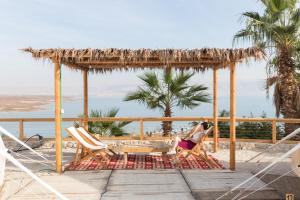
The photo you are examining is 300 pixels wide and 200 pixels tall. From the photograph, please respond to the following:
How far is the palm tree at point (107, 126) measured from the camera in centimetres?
1125

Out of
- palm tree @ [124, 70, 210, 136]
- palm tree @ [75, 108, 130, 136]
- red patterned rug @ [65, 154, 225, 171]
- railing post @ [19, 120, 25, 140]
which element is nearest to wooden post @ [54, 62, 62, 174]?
red patterned rug @ [65, 154, 225, 171]

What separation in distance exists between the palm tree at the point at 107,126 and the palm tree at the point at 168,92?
104 cm

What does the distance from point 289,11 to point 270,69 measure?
1.96m

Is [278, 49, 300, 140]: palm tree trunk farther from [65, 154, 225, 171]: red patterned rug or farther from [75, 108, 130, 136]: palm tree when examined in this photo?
[75, 108, 130, 136]: palm tree

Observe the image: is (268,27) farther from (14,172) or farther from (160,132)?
(14,172)

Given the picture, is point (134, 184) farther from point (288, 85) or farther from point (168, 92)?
point (288, 85)

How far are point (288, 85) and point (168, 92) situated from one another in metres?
Result: 3.81

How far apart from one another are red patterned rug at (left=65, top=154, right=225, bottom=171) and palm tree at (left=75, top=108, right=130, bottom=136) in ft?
7.79

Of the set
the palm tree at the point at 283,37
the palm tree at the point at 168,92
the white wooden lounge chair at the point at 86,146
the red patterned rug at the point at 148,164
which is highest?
the palm tree at the point at 283,37

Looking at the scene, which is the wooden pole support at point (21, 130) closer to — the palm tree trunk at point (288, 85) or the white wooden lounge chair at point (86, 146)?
the white wooden lounge chair at point (86, 146)

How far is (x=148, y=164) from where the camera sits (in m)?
8.17

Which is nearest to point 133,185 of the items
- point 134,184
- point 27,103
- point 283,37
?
point 134,184

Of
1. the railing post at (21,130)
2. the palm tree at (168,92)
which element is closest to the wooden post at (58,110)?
the railing post at (21,130)

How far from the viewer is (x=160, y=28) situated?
58.0 feet
